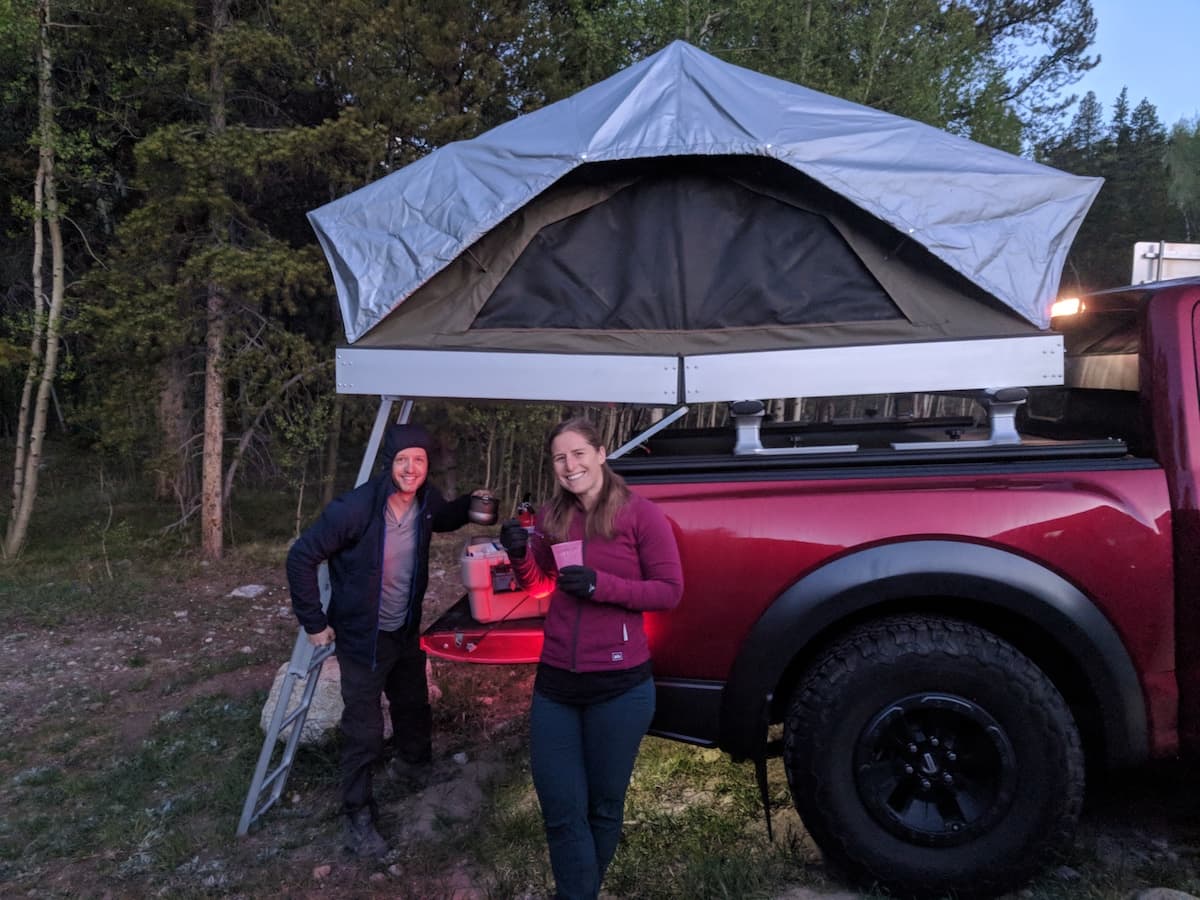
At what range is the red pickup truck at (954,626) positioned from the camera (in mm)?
2824

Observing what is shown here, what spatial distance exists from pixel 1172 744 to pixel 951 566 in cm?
94

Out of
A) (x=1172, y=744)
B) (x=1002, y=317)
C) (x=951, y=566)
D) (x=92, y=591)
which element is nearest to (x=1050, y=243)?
(x=1002, y=317)

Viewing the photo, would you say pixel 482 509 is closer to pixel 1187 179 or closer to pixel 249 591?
pixel 249 591

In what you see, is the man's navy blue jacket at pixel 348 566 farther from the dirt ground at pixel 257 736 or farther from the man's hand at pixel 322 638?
the dirt ground at pixel 257 736

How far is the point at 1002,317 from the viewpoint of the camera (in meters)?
3.17

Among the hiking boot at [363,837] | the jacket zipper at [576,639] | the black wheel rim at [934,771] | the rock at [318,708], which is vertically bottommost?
the hiking boot at [363,837]

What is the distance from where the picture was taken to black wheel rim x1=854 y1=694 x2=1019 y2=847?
113 inches

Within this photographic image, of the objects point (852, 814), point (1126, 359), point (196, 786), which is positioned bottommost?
point (196, 786)

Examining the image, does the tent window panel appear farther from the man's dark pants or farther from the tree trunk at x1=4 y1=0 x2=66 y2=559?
the tree trunk at x1=4 y1=0 x2=66 y2=559

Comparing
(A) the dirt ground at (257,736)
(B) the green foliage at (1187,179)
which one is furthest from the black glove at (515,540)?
(B) the green foliage at (1187,179)

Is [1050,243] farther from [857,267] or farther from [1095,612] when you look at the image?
[1095,612]

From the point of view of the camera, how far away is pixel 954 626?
2.93 m

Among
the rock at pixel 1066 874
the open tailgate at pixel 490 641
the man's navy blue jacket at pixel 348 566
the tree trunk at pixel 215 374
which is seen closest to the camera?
the rock at pixel 1066 874

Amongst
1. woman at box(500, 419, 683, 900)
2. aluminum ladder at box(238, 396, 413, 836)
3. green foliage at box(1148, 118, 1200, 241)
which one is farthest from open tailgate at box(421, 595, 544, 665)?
green foliage at box(1148, 118, 1200, 241)
